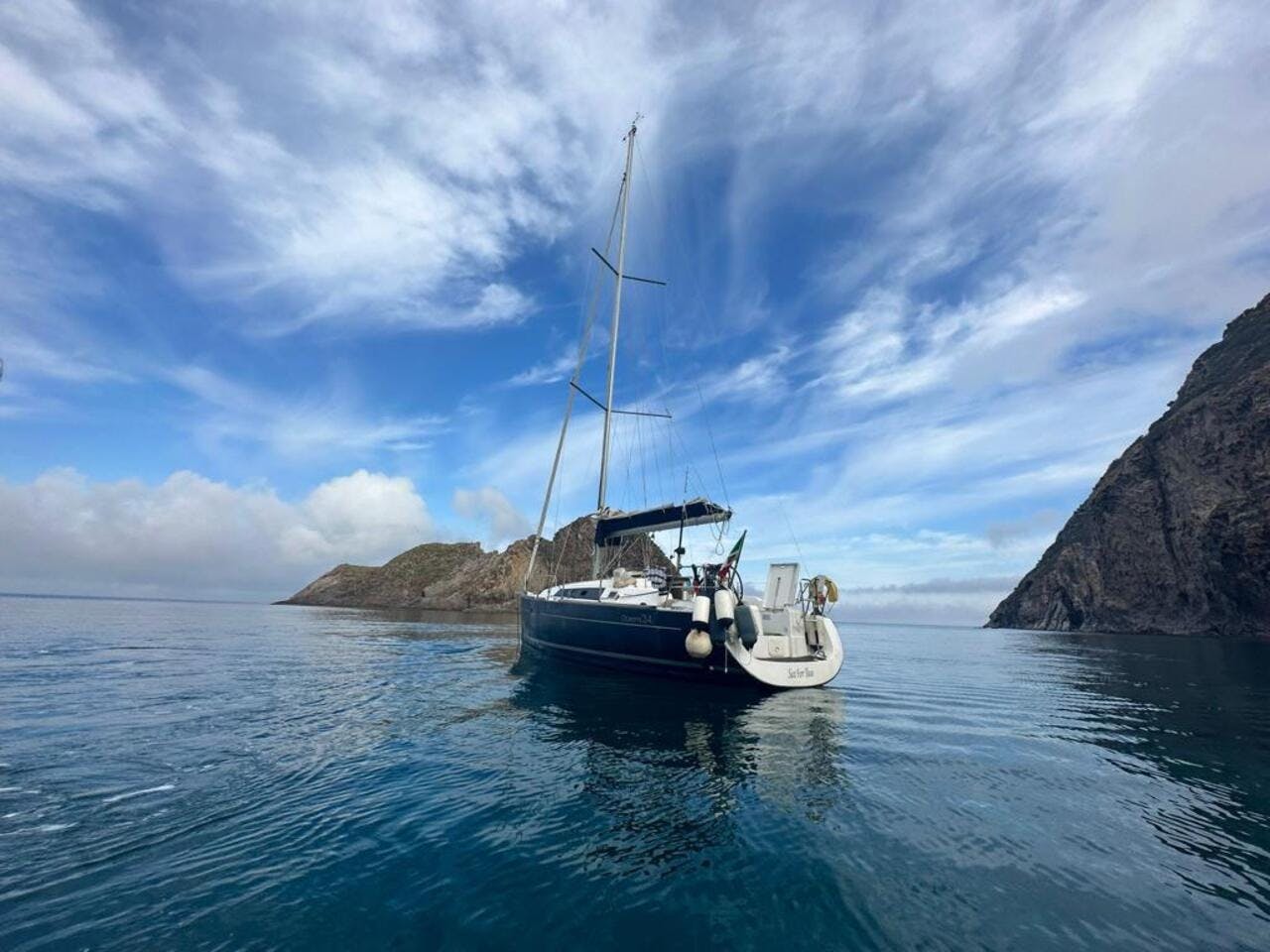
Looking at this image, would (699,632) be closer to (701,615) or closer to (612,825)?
(701,615)

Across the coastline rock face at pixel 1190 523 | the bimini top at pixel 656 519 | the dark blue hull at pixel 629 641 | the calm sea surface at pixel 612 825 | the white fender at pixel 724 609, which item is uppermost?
the coastline rock face at pixel 1190 523

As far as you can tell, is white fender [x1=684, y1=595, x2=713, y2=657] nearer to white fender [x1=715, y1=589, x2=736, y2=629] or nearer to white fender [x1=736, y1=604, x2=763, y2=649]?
white fender [x1=715, y1=589, x2=736, y2=629]

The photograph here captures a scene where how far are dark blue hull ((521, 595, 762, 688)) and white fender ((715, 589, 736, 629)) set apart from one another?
1.02 metres

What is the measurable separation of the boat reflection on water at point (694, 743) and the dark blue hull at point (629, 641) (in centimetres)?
77

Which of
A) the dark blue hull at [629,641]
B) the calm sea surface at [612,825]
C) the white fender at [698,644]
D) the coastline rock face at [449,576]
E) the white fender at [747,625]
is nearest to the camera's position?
Result: the calm sea surface at [612,825]

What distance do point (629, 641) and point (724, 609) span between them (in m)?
4.40

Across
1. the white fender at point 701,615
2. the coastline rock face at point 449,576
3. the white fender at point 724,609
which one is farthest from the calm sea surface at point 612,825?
the coastline rock face at point 449,576

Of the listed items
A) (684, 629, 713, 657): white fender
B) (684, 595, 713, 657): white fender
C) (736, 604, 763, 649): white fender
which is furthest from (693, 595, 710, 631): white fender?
(736, 604, 763, 649): white fender

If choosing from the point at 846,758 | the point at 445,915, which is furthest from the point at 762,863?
the point at 846,758

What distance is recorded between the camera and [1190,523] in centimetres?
8725

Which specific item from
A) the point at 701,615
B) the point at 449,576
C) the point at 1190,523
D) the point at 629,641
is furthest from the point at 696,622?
the point at 449,576

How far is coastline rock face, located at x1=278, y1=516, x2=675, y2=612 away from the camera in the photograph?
115250mm

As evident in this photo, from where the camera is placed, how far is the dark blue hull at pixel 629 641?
1788 centimetres

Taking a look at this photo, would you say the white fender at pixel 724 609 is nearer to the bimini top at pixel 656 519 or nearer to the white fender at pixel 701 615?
the white fender at pixel 701 615
